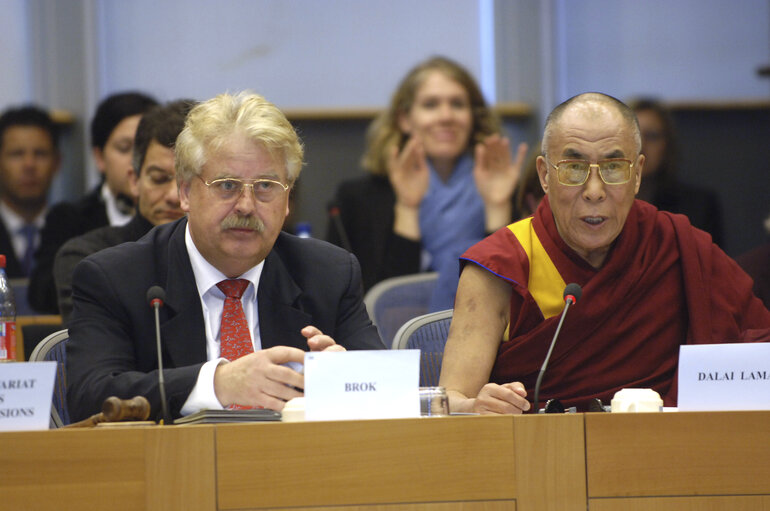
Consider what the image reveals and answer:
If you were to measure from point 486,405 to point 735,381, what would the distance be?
46 centimetres

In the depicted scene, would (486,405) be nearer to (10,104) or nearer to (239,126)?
(239,126)

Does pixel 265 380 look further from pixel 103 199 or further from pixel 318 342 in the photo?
pixel 103 199

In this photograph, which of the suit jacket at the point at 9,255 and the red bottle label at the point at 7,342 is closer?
the red bottle label at the point at 7,342

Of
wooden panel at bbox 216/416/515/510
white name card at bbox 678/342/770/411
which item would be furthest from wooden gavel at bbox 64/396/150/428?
white name card at bbox 678/342/770/411

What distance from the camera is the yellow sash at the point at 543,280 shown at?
251 cm

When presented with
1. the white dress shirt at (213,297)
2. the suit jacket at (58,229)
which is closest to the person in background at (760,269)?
the white dress shirt at (213,297)

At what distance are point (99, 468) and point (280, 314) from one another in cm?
78

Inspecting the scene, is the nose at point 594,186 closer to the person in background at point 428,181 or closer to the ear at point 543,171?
the ear at point 543,171

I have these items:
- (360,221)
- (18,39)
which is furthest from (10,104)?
(360,221)

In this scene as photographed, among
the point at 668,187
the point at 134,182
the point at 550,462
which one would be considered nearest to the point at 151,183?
the point at 134,182

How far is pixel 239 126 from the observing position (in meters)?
2.31

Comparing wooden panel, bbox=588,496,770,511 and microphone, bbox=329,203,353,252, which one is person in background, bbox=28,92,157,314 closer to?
microphone, bbox=329,203,353,252

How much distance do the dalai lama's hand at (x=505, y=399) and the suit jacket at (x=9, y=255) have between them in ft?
11.6

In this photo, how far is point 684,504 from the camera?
5.50ft
